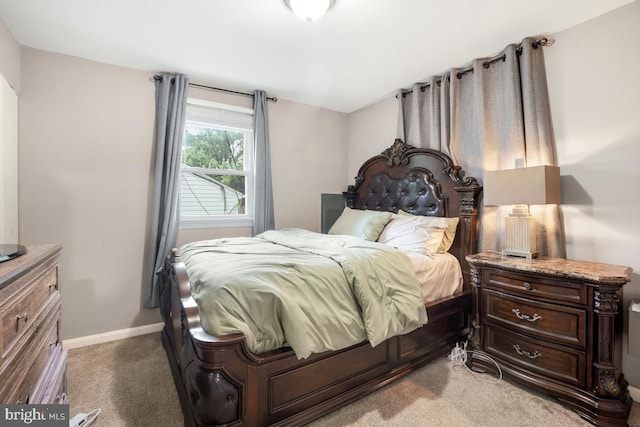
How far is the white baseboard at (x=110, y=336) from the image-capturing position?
99.3 inches

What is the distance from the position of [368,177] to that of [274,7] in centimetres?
209

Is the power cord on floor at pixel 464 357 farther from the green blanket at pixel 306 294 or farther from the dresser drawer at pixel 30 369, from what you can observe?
the dresser drawer at pixel 30 369

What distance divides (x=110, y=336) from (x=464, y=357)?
9.79 feet

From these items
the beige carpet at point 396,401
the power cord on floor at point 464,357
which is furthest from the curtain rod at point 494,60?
the beige carpet at point 396,401

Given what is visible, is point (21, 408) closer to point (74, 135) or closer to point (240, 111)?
point (74, 135)

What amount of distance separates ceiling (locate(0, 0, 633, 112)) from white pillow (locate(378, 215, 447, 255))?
141 centimetres

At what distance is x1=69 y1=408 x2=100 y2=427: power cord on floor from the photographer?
61.2 inches

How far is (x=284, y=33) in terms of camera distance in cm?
221

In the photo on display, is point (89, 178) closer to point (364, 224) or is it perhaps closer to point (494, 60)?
point (364, 224)

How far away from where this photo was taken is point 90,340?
2588 mm

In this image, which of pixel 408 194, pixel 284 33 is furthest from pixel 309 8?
pixel 408 194

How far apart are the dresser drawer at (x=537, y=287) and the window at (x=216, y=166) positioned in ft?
7.99

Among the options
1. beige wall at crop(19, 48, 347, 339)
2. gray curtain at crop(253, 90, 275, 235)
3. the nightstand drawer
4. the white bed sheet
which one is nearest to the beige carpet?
the nightstand drawer

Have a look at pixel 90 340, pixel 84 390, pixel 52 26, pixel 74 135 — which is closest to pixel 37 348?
pixel 84 390
